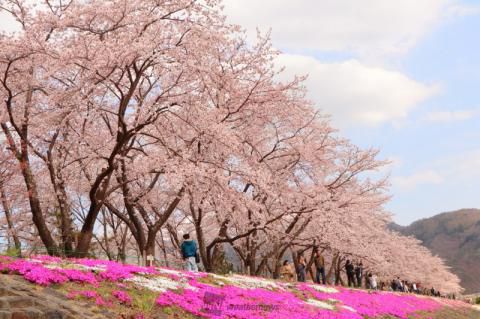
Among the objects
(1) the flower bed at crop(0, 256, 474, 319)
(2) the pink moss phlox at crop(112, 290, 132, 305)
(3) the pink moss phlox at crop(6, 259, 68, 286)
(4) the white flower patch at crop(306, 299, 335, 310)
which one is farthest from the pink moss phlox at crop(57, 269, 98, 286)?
(4) the white flower patch at crop(306, 299, 335, 310)

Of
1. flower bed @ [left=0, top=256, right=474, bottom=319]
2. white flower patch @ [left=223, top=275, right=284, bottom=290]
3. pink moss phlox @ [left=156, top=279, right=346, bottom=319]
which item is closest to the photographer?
flower bed @ [left=0, top=256, right=474, bottom=319]

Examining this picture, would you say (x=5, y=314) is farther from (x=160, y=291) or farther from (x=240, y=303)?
(x=240, y=303)

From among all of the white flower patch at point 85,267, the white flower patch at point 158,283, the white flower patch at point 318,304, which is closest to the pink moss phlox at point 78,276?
the white flower patch at point 85,267

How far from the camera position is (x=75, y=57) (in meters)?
17.3

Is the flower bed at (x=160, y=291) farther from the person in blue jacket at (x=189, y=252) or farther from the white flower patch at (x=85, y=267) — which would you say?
the person in blue jacket at (x=189, y=252)

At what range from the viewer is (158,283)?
43.3ft

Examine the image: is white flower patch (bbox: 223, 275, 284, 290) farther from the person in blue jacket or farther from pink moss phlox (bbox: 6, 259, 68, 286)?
pink moss phlox (bbox: 6, 259, 68, 286)

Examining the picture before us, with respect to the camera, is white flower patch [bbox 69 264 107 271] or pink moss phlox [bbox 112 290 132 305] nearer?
pink moss phlox [bbox 112 290 132 305]

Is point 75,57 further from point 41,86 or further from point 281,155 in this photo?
point 281,155

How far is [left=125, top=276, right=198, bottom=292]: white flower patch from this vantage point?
40.8 feet

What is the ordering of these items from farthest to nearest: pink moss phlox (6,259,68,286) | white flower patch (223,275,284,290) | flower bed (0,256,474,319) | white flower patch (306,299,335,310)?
white flower patch (223,275,284,290) < white flower patch (306,299,335,310) < flower bed (0,256,474,319) < pink moss phlox (6,259,68,286)

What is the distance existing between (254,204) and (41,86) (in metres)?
10.3

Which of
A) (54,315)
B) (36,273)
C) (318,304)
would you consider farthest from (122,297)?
(318,304)

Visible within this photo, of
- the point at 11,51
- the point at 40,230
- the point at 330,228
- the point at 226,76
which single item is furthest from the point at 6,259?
the point at 330,228
